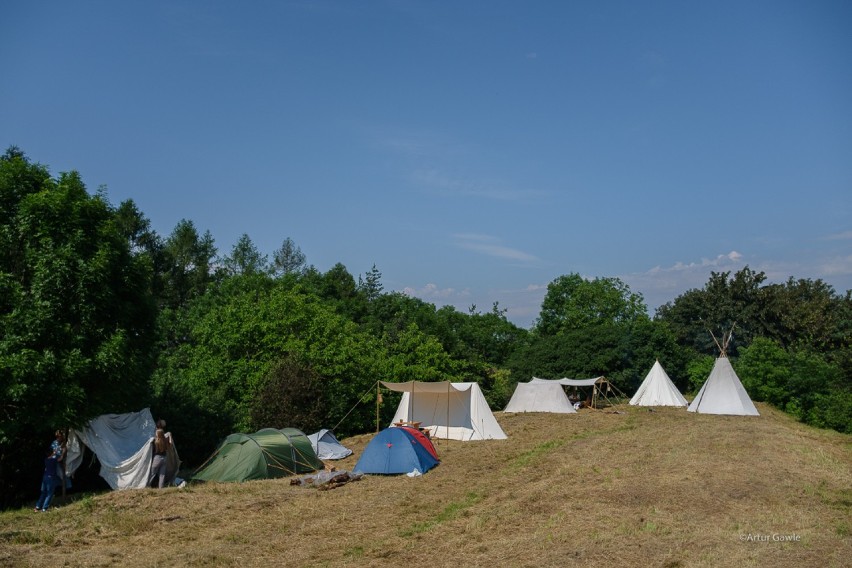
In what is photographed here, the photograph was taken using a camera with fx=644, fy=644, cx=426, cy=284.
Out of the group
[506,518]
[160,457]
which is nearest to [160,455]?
[160,457]

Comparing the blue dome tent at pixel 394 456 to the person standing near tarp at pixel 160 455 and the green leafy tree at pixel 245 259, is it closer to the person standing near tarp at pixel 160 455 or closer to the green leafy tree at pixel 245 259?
the person standing near tarp at pixel 160 455

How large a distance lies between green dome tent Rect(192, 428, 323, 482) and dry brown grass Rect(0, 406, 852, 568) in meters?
0.76

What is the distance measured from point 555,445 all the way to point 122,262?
13.0 metres

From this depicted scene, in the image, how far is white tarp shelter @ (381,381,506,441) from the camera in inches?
871

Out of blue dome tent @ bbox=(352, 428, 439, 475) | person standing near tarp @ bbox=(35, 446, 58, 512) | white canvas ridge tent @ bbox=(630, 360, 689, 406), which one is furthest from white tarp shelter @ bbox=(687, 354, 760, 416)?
person standing near tarp @ bbox=(35, 446, 58, 512)

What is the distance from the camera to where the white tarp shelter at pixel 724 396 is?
27422 mm

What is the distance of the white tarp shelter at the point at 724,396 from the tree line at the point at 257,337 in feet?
11.9

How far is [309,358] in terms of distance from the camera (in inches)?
1001

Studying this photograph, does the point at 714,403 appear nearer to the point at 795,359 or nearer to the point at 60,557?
the point at 795,359

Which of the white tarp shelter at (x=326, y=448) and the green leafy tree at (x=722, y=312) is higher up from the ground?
the green leafy tree at (x=722, y=312)

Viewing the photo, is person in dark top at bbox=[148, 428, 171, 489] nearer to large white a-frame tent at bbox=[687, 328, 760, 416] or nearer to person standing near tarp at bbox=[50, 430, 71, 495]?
person standing near tarp at bbox=[50, 430, 71, 495]

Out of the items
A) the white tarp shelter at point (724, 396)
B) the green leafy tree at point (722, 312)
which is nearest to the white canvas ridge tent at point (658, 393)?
the white tarp shelter at point (724, 396)

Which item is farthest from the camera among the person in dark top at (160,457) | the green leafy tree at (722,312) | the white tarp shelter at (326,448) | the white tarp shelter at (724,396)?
the green leafy tree at (722,312)

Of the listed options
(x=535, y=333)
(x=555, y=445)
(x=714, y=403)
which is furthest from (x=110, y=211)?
(x=535, y=333)
